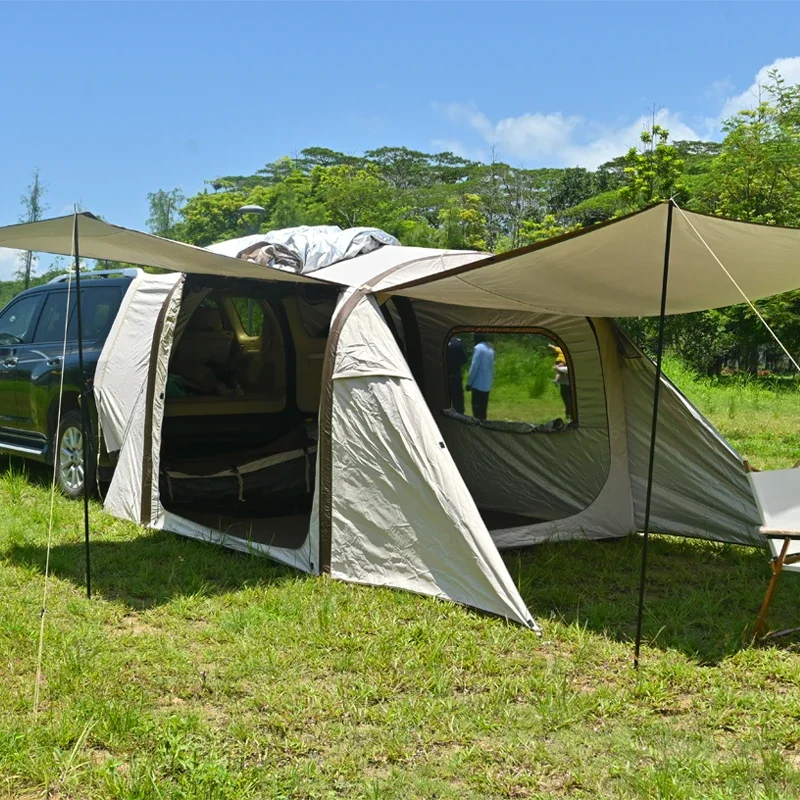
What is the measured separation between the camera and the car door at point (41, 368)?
7383 millimetres

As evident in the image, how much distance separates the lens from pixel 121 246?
5.12m

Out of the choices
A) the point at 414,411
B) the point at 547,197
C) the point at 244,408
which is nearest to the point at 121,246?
the point at 414,411

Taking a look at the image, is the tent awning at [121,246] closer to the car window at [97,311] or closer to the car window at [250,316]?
the car window at [97,311]

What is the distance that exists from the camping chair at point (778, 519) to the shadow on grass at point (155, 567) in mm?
2429

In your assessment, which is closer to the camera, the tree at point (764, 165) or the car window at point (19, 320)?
the car window at point (19, 320)

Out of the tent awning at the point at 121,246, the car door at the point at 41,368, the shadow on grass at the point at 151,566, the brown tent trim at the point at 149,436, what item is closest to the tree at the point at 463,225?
the car door at the point at 41,368

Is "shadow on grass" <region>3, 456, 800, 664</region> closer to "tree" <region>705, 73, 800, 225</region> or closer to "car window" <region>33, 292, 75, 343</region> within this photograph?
"car window" <region>33, 292, 75, 343</region>

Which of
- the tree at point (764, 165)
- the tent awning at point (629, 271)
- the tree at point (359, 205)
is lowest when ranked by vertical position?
the tent awning at point (629, 271)

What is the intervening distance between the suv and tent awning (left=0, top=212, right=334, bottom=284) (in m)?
1.57

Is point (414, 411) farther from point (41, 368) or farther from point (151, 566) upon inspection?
point (41, 368)

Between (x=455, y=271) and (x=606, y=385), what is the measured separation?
2.26 meters

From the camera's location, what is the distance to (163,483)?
21.7 feet

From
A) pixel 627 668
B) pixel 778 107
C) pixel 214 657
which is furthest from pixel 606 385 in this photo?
pixel 778 107

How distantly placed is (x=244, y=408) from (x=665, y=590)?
153 inches
